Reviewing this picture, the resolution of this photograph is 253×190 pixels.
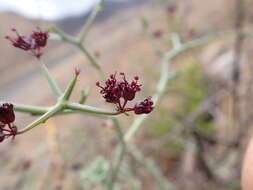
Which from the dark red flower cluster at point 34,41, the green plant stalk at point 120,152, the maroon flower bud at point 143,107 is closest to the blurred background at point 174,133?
the green plant stalk at point 120,152

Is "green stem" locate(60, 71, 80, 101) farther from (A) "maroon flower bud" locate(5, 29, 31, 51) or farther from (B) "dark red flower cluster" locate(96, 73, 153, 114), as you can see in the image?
(A) "maroon flower bud" locate(5, 29, 31, 51)

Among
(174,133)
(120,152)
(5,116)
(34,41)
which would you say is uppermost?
(174,133)

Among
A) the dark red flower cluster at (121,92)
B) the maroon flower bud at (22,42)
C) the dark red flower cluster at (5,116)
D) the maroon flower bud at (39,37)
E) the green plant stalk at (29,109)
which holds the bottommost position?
the dark red flower cluster at (5,116)

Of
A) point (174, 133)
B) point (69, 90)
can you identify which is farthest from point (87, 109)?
point (174, 133)

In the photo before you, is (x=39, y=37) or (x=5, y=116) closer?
(x=5, y=116)

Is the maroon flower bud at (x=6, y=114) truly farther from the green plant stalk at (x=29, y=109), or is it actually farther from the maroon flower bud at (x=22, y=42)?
the maroon flower bud at (x=22, y=42)

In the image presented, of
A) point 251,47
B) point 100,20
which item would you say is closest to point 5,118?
point 251,47

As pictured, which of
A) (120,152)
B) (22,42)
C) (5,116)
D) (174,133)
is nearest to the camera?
(5,116)

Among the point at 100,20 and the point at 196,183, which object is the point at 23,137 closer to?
the point at 196,183

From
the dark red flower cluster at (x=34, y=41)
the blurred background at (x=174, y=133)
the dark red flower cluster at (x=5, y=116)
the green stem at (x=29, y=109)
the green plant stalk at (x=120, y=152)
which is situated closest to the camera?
the dark red flower cluster at (x=5, y=116)

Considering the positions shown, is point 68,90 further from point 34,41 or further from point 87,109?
point 34,41
